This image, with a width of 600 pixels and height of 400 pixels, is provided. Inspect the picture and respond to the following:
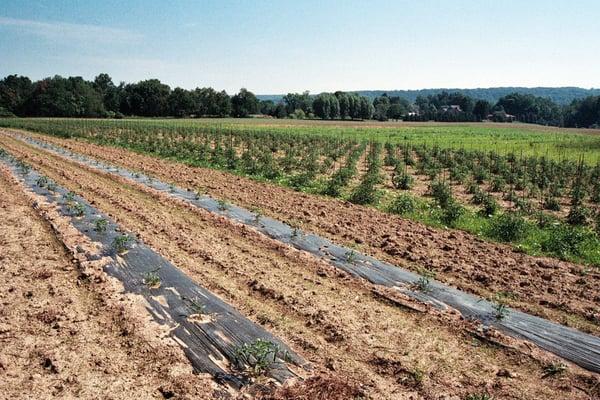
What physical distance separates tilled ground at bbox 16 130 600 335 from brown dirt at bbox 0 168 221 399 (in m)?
4.86

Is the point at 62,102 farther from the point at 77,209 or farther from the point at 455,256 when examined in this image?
the point at 455,256

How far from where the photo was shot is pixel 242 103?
111375 millimetres

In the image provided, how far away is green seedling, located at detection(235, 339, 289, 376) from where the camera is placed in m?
4.97

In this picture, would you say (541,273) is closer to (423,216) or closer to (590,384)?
(590,384)

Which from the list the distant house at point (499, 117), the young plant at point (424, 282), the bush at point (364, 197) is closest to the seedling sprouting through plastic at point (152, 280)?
the young plant at point (424, 282)

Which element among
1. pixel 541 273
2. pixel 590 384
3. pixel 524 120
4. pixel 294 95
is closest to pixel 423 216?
pixel 541 273

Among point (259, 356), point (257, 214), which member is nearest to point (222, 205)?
point (257, 214)

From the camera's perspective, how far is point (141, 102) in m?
106

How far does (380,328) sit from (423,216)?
7.32 metres

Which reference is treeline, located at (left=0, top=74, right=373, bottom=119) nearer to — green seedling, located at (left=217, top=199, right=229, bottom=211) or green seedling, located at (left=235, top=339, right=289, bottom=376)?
green seedling, located at (left=217, top=199, right=229, bottom=211)

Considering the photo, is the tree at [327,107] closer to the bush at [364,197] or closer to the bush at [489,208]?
the bush at [364,197]

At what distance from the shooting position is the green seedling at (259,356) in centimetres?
497

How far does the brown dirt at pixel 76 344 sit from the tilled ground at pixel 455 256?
4.86 m

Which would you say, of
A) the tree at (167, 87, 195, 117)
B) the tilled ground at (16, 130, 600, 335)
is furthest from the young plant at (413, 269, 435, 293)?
the tree at (167, 87, 195, 117)
